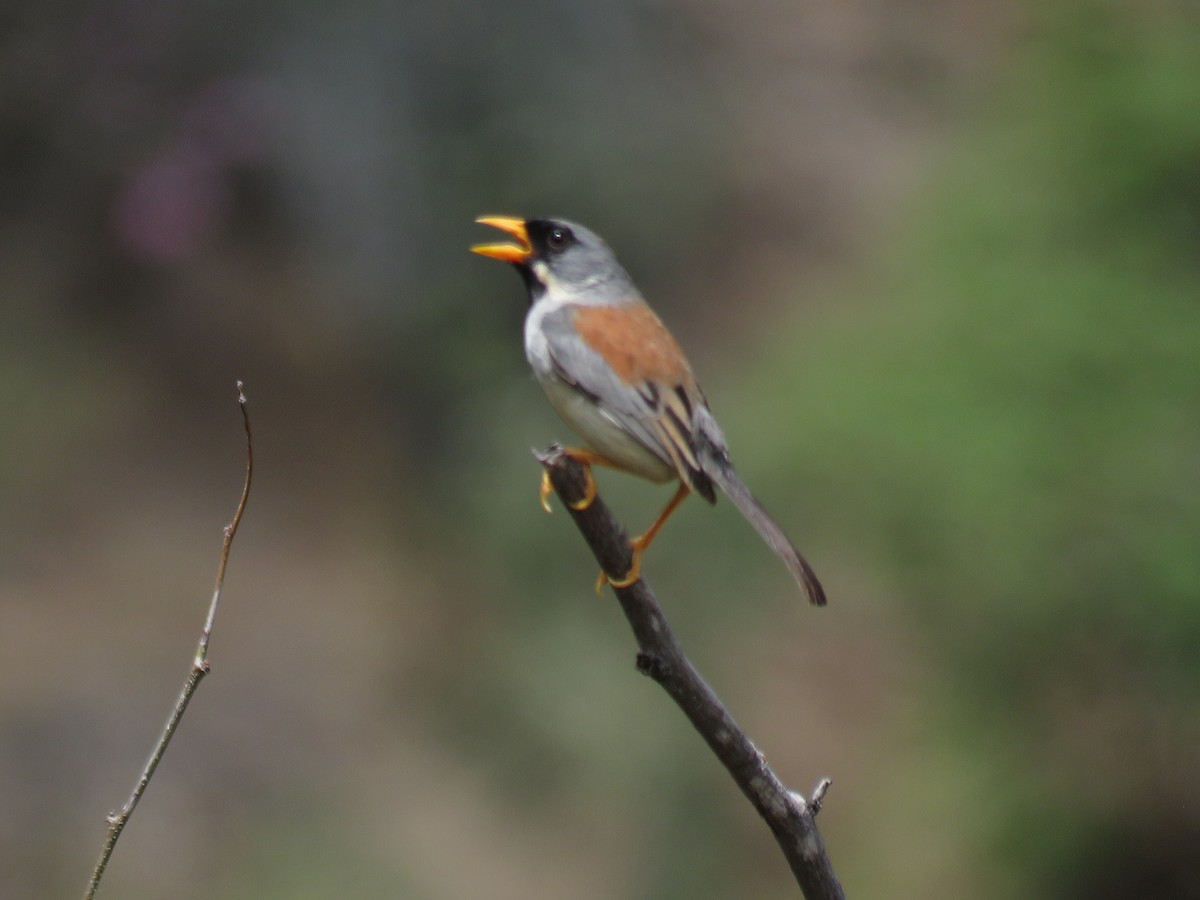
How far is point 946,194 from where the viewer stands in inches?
302

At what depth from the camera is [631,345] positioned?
3.23 metres

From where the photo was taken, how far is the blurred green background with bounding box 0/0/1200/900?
6324 millimetres

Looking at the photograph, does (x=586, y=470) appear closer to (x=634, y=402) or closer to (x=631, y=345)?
(x=634, y=402)

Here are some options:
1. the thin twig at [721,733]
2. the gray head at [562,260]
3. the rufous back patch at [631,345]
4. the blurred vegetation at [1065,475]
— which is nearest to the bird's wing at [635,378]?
the rufous back patch at [631,345]

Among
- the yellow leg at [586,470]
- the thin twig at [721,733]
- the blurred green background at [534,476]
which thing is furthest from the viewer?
the blurred green background at [534,476]

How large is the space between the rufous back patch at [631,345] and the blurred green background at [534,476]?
3.28m

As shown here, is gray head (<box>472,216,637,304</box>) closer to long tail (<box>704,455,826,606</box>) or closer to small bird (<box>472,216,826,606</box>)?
small bird (<box>472,216,826,606</box>)

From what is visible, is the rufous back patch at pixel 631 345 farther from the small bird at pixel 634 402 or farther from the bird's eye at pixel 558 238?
the bird's eye at pixel 558 238

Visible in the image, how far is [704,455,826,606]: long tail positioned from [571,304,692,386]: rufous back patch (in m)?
0.23

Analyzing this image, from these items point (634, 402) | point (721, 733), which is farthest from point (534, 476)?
point (721, 733)

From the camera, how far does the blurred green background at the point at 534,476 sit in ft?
20.7

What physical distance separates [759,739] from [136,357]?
543cm

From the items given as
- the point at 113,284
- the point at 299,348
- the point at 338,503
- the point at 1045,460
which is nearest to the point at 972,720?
the point at 1045,460

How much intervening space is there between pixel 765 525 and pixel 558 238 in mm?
1200
